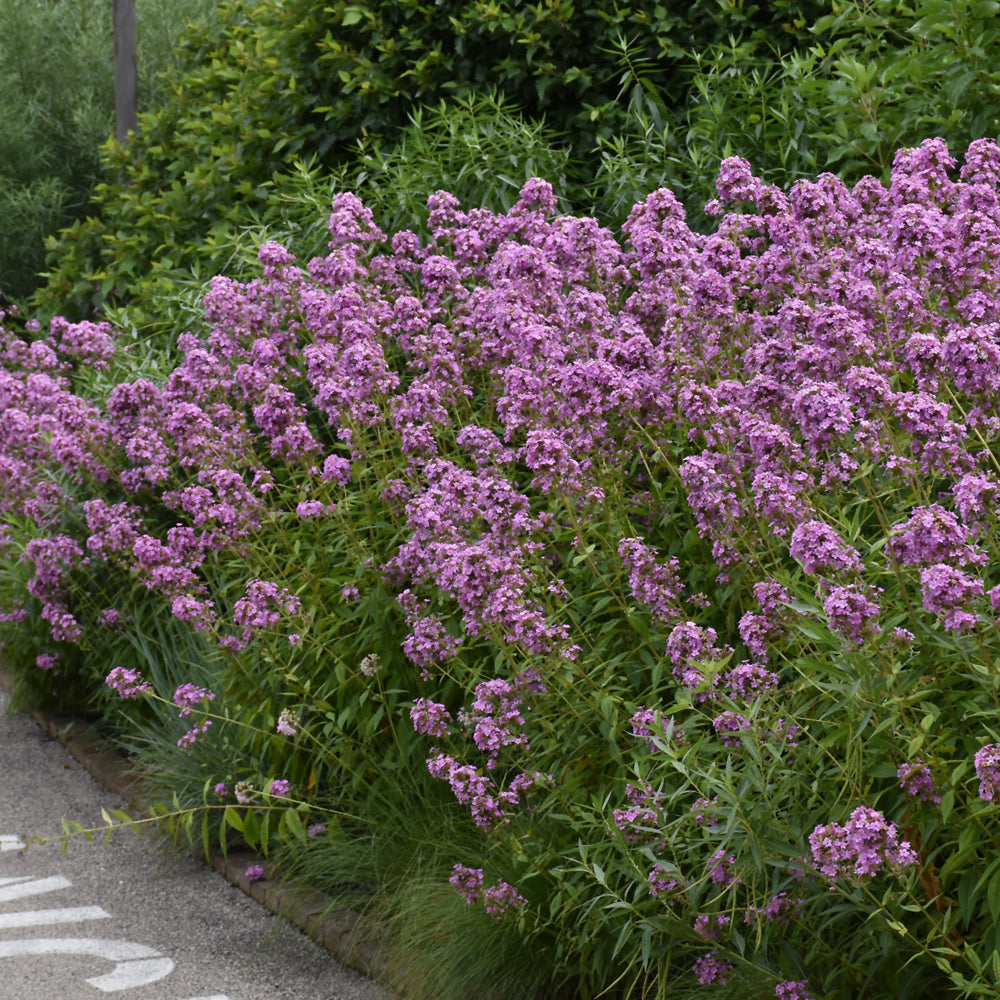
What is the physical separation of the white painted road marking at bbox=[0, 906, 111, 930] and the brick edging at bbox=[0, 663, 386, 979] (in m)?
0.52

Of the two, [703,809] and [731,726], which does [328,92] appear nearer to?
[731,726]

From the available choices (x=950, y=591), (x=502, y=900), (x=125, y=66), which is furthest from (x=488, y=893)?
(x=125, y=66)

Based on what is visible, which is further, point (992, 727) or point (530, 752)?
point (530, 752)

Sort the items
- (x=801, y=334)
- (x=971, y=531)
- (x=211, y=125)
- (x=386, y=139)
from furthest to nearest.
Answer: (x=211, y=125), (x=386, y=139), (x=801, y=334), (x=971, y=531)

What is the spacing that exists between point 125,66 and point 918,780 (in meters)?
10.6

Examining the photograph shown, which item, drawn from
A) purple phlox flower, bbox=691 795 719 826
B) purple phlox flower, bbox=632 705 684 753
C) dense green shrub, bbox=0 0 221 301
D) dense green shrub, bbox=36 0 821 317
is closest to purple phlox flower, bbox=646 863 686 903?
purple phlox flower, bbox=691 795 719 826

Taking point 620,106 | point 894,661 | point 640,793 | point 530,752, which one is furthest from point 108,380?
point 894,661

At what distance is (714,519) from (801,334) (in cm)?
65

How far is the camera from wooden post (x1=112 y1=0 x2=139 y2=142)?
11875mm

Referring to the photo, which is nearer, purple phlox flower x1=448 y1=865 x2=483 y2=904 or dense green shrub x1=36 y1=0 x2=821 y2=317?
purple phlox flower x1=448 y1=865 x2=483 y2=904

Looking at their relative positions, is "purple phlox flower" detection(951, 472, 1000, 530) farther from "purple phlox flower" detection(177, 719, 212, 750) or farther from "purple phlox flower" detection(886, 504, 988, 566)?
"purple phlox flower" detection(177, 719, 212, 750)

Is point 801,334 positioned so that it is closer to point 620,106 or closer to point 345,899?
point 345,899

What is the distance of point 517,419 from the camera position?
14.6ft

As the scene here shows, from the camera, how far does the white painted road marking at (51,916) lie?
5.44 m
